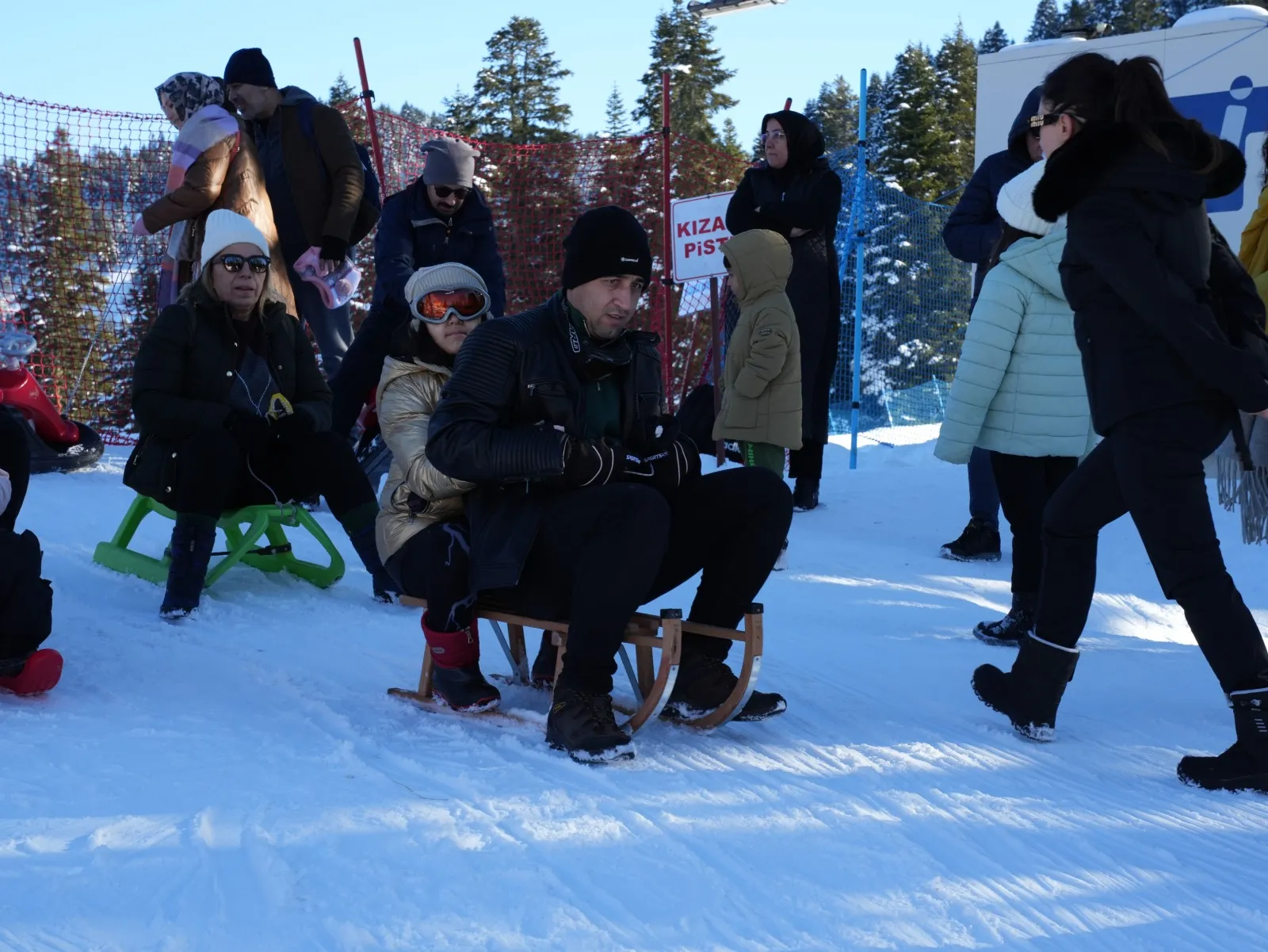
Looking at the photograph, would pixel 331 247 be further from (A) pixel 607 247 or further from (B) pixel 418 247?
(A) pixel 607 247

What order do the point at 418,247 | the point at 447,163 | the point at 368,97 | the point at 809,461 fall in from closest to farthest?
the point at 447,163 < the point at 418,247 < the point at 809,461 < the point at 368,97

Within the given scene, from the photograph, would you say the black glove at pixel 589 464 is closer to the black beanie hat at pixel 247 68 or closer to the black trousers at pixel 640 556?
the black trousers at pixel 640 556

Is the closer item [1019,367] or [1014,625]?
[1014,625]

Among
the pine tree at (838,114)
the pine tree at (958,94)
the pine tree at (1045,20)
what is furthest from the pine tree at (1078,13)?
the pine tree at (958,94)

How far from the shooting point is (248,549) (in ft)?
16.2

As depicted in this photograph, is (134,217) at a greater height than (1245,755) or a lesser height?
greater

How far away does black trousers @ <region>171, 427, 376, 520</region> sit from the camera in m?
4.65

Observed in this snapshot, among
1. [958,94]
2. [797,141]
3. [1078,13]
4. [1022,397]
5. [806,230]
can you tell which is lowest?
[1022,397]

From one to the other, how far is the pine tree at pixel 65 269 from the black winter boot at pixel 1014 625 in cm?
841

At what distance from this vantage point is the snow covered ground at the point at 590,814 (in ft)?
7.18

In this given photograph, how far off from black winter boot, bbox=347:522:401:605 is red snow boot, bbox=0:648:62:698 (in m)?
1.49

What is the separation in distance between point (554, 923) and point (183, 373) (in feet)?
10.7

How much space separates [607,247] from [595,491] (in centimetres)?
61

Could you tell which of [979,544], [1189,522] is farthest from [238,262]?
[979,544]
